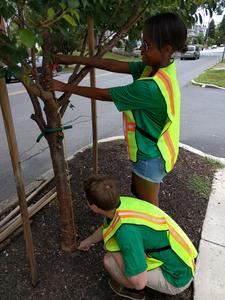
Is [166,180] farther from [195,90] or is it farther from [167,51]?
[195,90]

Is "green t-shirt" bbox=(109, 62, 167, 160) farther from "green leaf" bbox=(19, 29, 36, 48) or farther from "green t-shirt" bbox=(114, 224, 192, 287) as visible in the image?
"green leaf" bbox=(19, 29, 36, 48)

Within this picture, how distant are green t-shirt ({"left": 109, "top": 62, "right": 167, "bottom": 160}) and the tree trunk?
1.65 ft

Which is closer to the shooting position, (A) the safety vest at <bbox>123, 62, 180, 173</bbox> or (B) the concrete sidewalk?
(A) the safety vest at <bbox>123, 62, 180, 173</bbox>

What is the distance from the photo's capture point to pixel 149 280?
2.09 meters

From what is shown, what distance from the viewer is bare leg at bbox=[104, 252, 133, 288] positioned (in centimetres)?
202

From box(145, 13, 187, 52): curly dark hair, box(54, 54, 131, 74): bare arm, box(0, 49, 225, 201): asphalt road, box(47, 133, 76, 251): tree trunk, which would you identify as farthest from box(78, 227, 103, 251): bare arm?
box(0, 49, 225, 201): asphalt road

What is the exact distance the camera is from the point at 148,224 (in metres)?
1.94

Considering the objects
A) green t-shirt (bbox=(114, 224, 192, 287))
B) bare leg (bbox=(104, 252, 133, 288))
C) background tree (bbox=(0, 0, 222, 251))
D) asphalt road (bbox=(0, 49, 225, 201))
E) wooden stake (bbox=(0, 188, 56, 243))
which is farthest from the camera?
asphalt road (bbox=(0, 49, 225, 201))

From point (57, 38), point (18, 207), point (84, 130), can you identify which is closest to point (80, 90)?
point (57, 38)

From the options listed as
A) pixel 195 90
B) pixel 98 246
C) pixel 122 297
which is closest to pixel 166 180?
pixel 98 246

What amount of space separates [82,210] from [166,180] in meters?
1.11

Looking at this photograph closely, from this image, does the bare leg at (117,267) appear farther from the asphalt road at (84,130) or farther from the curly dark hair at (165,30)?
the asphalt road at (84,130)

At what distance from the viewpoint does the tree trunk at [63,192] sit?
2180 mm

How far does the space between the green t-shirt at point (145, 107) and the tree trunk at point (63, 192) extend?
1.65 feet
